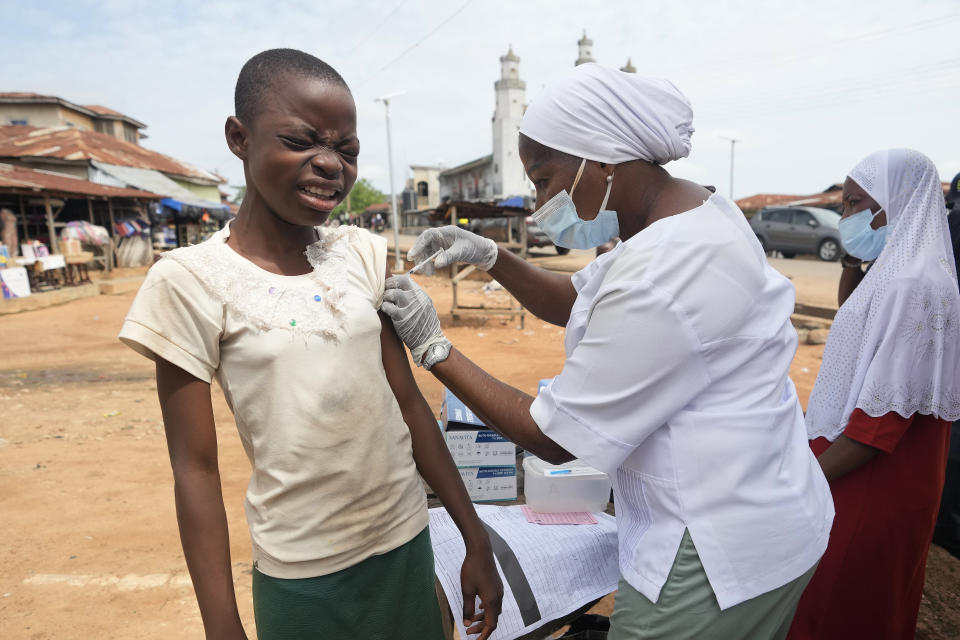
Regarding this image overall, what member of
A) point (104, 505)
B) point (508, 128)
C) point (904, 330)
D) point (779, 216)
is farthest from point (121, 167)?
point (508, 128)

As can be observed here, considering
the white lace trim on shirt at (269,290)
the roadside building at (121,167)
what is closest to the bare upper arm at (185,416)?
the white lace trim on shirt at (269,290)

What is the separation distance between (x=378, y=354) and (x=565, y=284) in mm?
1008

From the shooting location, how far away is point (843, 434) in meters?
2.00

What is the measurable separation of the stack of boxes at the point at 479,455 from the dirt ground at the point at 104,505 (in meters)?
0.89

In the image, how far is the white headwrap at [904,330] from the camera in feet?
6.25

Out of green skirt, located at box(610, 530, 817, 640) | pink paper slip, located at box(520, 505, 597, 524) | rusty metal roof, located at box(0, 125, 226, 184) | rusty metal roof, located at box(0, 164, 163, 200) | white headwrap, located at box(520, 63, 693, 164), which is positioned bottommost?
pink paper slip, located at box(520, 505, 597, 524)

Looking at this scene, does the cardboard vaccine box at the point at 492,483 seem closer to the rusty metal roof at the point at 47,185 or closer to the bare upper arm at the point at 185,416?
the bare upper arm at the point at 185,416

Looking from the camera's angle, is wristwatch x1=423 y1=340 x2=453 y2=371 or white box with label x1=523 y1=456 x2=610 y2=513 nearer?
wristwatch x1=423 y1=340 x2=453 y2=371

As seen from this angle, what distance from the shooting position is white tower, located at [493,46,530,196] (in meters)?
41.1

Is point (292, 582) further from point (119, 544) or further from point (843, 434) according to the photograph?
point (119, 544)

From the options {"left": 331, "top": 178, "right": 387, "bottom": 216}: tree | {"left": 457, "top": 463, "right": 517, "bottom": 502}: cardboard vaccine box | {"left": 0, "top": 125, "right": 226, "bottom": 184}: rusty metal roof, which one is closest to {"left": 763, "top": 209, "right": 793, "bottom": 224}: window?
{"left": 457, "top": 463, "right": 517, "bottom": 502}: cardboard vaccine box

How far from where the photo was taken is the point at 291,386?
1.18m

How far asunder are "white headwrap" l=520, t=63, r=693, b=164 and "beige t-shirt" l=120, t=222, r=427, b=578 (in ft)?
2.17

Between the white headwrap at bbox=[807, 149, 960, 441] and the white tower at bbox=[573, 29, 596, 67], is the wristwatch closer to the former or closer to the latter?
the white headwrap at bbox=[807, 149, 960, 441]
